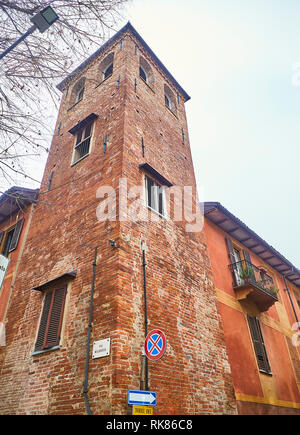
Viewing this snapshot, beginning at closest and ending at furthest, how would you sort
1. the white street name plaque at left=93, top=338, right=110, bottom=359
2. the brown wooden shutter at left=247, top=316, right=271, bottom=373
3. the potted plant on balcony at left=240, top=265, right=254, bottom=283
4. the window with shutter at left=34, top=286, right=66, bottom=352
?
the white street name plaque at left=93, top=338, right=110, bottom=359 < the window with shutter at left=34, top=286, right=66, bottom=352 < the brown wooden shutter at left=247, top=316, right=271, bottom=373 < the potted plant on balcony at left=240, top=265, right=254, bottom=283

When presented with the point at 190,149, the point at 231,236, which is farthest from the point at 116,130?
the point at 231,236

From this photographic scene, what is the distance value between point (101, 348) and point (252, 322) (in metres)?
7.17

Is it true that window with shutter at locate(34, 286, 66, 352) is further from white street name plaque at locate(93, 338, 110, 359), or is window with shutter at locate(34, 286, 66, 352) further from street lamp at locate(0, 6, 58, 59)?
street lamp at locate(0, 6, 58, 59)

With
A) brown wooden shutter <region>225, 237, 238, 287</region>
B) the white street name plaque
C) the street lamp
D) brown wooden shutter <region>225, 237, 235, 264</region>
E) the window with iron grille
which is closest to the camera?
the street lamp

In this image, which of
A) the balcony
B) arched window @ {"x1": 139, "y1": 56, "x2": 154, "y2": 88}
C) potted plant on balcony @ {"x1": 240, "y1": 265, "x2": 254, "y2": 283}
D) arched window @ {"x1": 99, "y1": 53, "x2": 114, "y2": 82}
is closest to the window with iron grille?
arched window @ {"x1": 99, "y1": 53, "x2": 114, "y2": 82}

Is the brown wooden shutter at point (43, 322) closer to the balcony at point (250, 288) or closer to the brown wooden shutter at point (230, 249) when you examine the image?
the balcony at point (250, 288)

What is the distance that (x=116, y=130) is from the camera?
352 inches

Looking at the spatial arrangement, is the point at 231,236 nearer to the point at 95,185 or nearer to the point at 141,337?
the point at 95,185

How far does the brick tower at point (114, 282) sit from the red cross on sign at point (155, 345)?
19.9 inches

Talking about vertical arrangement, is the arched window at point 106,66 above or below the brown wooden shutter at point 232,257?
above

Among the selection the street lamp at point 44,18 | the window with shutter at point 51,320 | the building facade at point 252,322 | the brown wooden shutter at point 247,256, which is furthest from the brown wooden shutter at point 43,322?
the brown wooden shutter at point 247,256

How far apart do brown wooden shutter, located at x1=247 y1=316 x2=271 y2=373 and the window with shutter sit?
6.74 metres

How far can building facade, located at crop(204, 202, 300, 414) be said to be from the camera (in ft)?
29.2

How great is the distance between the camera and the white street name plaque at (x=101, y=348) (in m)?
5.32
